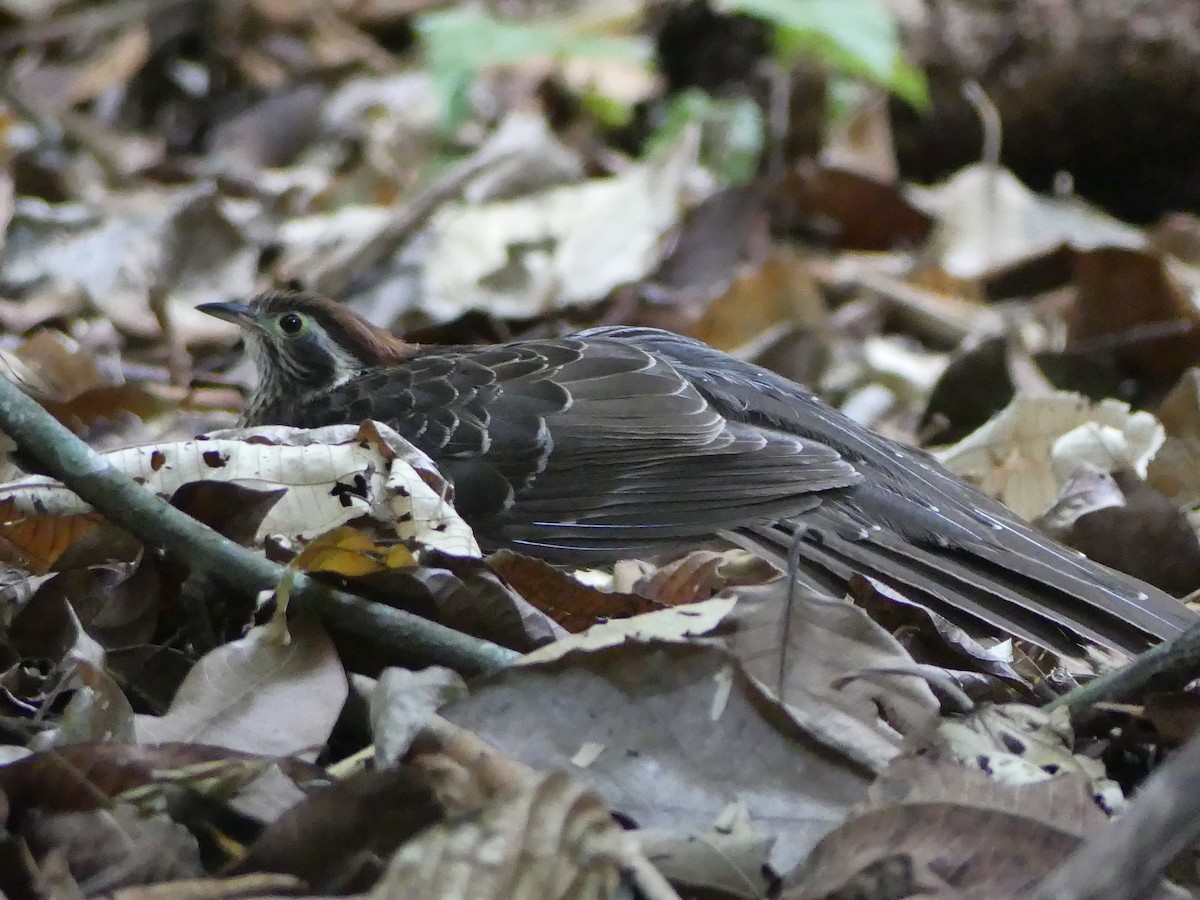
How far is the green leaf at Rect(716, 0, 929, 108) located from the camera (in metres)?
7.91

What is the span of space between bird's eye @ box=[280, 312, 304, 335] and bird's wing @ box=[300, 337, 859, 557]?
0.66 metres

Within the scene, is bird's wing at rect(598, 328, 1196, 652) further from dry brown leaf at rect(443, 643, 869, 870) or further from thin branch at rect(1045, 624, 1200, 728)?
dry brown leaf at rect(443, 643, 869, 870)

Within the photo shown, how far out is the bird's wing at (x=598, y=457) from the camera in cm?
402

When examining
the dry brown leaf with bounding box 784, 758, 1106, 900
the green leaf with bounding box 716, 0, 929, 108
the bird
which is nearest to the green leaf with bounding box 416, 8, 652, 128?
the green leaf with bounding box 716, 0, 929, 108

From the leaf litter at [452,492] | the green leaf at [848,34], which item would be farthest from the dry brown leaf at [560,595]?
the green leaf at [848,34]

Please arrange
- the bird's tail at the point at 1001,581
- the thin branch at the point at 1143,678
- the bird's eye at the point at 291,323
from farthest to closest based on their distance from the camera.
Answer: the bird's eye at the point at 291,323, the bird's tail at the point at 1001,581, the thin branch at the point at 1143,678

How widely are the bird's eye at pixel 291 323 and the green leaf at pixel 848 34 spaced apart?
161 inches

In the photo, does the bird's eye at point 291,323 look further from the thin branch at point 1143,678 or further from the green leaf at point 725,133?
the green leaf at point 725,133

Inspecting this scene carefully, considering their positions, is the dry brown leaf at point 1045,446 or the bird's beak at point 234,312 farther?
the bird's beak at point 234,312

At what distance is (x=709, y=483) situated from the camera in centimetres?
406

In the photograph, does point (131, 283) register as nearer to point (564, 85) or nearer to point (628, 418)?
point (628, 418)

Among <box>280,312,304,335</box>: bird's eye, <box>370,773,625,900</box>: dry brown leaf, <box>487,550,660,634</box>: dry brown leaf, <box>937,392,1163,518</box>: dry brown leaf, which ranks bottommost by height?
<box>937,392,1163,518</box>: dry brown leaf

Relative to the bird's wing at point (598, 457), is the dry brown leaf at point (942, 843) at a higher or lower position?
higher

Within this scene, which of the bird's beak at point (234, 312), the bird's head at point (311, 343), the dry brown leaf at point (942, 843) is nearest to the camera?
the dry brown leaf at point (942, 843)
